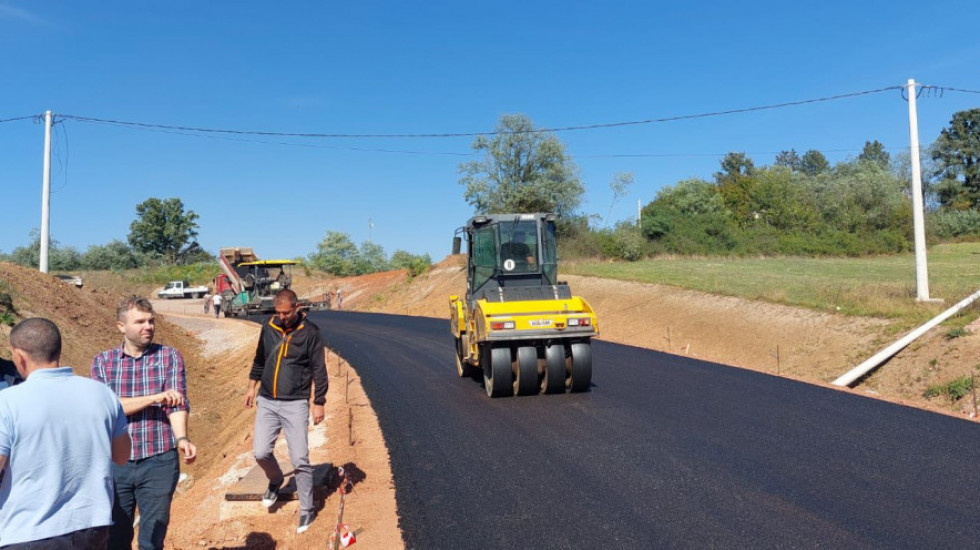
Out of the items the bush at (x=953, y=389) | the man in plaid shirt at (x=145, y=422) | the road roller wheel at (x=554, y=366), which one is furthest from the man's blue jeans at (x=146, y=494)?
the bush at (x=953, y=389)

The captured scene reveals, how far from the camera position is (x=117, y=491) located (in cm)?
423

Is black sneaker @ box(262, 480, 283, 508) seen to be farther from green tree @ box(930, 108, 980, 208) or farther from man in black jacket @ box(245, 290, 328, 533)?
green tree @ box(930, 108, 980, 208)

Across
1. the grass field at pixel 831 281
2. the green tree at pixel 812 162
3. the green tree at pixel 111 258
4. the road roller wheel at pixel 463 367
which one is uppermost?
the green tree at pixel 812 162

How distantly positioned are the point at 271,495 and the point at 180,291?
54494mm

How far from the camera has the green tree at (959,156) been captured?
71.5 metres

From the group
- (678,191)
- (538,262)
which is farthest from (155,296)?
(538,262)

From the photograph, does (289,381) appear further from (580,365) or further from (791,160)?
(791,160)

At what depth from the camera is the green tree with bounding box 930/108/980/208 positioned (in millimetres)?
71500

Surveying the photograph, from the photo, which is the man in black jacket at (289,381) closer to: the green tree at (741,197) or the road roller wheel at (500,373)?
the road roller wheel at (500,373)

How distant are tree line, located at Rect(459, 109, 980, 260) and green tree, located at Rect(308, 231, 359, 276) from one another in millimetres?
24644

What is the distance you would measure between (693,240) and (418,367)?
39.3m

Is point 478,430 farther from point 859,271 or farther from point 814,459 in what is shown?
point 859,271

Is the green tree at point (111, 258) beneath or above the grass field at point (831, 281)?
above

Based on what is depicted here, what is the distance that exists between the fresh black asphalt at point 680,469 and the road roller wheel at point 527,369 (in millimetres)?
244
